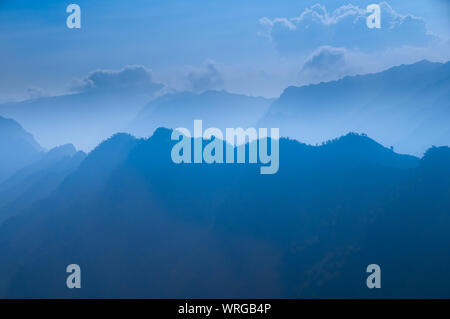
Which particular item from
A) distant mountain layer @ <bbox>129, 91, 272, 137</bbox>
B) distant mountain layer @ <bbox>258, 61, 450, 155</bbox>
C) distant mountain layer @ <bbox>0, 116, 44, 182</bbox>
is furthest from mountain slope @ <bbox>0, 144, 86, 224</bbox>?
distant mountain layer @ <bbox>258, 61, 450, 155</bbox>

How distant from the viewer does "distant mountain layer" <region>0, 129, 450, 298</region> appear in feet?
10.7

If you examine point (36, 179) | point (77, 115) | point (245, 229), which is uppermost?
point (77, 115)

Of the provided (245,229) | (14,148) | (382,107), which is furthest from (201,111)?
(14,148)

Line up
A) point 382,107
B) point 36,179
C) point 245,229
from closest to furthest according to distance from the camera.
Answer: point 382,107 → point 245,229 → point 36,179

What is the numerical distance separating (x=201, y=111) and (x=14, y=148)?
2129 millimetres

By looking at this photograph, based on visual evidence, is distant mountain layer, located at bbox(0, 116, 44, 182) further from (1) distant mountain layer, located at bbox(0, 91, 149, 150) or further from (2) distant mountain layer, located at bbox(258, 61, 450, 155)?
(2) distant mountain layer, located at bbox(258, 61, 450, 155)

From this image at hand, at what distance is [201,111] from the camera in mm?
3441

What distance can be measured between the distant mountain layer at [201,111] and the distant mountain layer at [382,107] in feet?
0.60

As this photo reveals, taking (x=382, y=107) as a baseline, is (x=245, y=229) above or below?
below

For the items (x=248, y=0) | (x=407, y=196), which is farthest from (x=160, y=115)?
(x=407, y=196)

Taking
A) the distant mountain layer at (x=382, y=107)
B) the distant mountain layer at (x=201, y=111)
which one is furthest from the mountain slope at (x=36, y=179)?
the distant mountain layer at (x=382, y=107)

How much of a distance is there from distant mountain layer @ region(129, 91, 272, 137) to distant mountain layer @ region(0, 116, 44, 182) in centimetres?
117

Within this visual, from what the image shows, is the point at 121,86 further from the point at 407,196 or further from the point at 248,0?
the point at 407,196

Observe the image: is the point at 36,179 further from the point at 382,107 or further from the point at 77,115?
the point at 382,107
